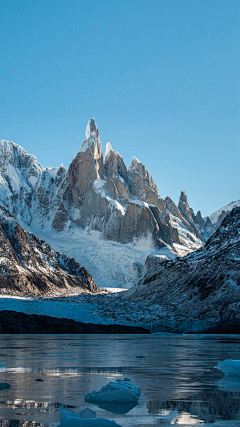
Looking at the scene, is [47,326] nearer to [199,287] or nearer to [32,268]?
[199,287]

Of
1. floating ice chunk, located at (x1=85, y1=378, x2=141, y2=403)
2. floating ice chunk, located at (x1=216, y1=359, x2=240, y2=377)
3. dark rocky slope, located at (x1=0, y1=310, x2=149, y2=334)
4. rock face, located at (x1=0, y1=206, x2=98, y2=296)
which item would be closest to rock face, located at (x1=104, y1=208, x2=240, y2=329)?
dark rocky slope, located at (x1=0, y1=310, x2=149, y2=334)

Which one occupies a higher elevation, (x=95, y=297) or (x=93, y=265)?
(x=93, y=265)

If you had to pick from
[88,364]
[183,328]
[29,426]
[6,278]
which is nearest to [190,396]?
[29,426]

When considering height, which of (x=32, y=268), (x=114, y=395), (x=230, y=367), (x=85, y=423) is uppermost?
(x=32, y=268)

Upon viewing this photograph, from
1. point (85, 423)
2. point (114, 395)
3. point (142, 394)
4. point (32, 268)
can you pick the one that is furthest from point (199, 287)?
point (85, 423)

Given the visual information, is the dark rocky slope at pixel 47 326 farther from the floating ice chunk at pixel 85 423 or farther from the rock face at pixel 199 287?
the floating ice chunk at pixel 85 423

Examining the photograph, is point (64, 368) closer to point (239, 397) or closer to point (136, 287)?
point (239, 397)
